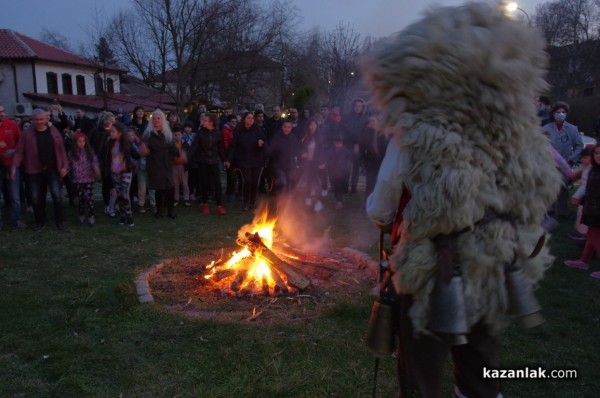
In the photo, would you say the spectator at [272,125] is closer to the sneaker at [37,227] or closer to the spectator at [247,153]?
the spectator at [247,153]

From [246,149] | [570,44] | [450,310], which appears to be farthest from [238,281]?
[570,44]

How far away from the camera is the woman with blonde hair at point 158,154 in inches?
357

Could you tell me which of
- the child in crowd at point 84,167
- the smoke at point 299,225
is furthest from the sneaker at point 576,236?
the child in crowd at point 84,167

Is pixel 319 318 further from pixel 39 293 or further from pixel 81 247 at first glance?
pixel 81 247

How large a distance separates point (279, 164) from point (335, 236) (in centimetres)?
279

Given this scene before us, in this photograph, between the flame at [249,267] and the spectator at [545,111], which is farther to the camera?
the spectator at [545,111]

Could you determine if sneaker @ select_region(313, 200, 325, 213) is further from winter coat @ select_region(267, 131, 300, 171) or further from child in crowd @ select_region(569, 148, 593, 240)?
child in crowd @ select_region(569, 148, 593, 240)

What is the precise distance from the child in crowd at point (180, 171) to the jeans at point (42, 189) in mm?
2237

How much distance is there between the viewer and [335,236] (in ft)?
25.3

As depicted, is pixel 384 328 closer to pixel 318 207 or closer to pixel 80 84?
pixel 318 207

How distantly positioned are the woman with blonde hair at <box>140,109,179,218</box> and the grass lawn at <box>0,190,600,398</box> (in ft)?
10.3

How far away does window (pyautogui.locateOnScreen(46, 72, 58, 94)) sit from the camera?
3797 cm

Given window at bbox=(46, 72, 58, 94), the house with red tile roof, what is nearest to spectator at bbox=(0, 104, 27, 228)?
the house with red tile roof

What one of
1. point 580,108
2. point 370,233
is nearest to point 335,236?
point 370,233
